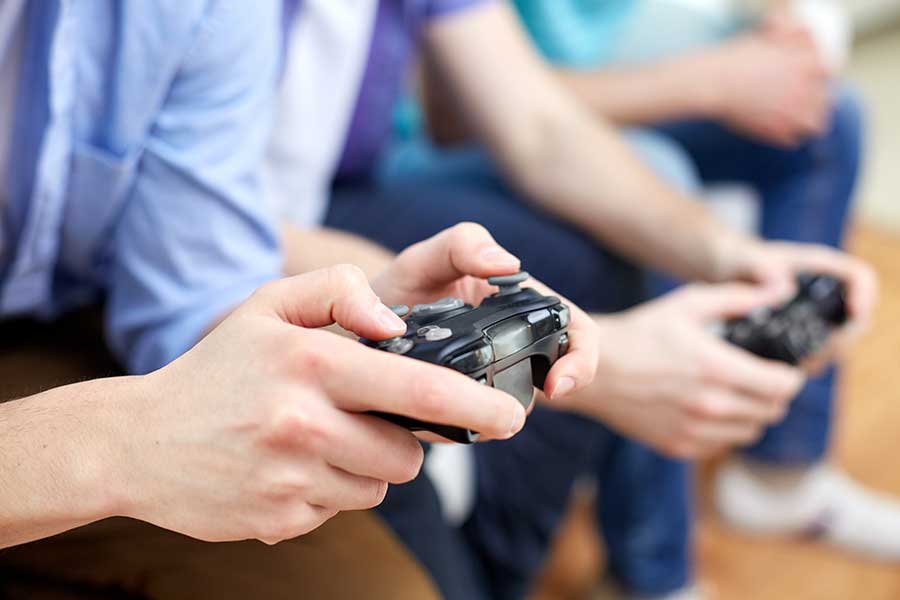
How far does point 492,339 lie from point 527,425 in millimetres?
292

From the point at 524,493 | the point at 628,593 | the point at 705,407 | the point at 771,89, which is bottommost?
the point at 628,593

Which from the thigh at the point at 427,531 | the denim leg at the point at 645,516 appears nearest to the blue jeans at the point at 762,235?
the denim leg at the point at 645,516

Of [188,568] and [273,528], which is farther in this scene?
[188,568]

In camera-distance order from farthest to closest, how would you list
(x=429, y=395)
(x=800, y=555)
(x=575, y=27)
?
1. (x=575, y=27)
2. (x=800, y=555)
3. (x=429, y=395)

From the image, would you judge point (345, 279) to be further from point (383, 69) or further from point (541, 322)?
point (383, 69)

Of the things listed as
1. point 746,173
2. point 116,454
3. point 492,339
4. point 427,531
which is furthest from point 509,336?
point 746,173

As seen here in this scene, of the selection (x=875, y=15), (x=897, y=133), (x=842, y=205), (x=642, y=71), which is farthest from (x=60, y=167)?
(x=875, y=15)

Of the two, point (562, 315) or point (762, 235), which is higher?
point (562, 315)

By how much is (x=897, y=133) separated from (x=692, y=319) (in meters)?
1.25

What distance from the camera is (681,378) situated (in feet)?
1.72

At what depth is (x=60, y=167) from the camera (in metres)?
0.40

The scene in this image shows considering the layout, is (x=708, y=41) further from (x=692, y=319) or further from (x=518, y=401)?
(x=518, y=401)

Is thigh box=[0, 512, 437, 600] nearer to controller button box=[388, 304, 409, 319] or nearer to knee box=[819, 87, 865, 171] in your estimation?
controller button box=[388, 304, 409, 319]

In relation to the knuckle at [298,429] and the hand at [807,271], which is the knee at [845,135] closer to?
the hand at [807,271]
